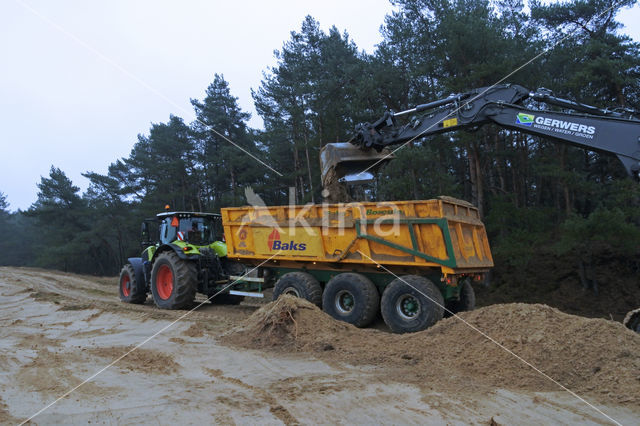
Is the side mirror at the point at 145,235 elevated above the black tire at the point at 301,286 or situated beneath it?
elevated above

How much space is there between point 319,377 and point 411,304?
10.1ft

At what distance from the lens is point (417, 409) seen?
3855 millimetres

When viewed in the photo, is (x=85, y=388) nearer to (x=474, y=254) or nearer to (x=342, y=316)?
(x=342, y=316)

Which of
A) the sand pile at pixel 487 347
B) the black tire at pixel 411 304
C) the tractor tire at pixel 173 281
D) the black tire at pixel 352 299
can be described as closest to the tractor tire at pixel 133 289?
the tractor tire at pixel 173 281

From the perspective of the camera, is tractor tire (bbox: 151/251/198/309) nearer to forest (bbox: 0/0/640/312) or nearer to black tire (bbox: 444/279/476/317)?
black tire (bbox: 444/279/476/317)

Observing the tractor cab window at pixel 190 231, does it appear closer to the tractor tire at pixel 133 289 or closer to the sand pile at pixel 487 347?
the tractor tire at pixel 133 289

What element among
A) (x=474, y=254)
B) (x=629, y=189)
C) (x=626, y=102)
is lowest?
(x=474, y=254)

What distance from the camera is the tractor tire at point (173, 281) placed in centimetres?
1009

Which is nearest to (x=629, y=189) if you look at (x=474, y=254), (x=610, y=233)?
(x=610, y=233)

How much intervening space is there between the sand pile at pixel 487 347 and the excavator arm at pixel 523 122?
10.3ft

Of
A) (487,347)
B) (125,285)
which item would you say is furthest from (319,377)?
(125,285)

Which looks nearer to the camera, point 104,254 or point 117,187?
point 117,187

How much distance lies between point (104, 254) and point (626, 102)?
1809 inches

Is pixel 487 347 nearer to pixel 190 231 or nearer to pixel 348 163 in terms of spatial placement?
pixel 348 163
